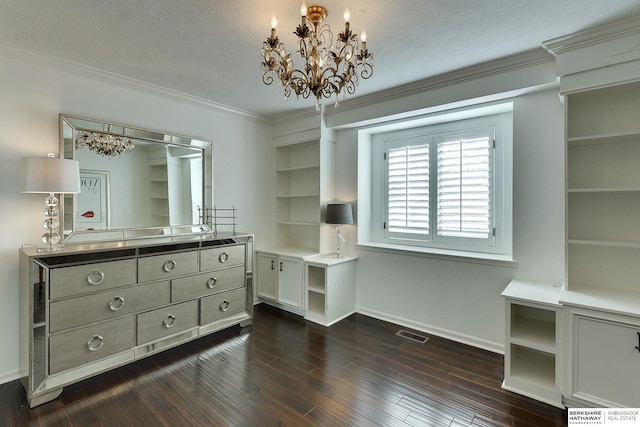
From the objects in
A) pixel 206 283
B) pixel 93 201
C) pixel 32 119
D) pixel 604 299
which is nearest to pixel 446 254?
pixel 604 299

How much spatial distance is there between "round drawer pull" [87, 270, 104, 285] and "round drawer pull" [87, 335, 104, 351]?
0.41 metres

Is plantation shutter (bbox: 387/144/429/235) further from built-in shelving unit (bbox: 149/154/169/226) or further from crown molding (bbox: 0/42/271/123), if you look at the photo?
built-in shelving unit (bbox: 149/154/169/226)

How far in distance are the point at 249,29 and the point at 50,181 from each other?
174 centimetres

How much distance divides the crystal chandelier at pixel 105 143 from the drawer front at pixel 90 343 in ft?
4.85

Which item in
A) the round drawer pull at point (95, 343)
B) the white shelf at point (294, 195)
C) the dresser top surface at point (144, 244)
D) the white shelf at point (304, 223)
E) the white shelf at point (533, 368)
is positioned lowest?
the white shelf at point (533, 368)

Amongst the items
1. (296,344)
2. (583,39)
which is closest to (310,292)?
(296,344)

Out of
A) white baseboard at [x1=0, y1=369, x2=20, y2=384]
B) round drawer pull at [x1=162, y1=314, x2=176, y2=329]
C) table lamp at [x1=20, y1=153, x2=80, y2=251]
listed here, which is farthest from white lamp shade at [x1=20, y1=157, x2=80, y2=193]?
white baseboard at [x1=0, y1=369, x2=20, y2=384]

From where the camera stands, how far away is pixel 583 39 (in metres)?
2.06

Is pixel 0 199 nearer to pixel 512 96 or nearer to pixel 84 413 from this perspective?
pixel 84 413

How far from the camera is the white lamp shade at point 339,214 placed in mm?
3529

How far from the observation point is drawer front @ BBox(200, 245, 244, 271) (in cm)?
298

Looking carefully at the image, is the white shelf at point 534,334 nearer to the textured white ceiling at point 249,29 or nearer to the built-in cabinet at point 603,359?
the built-in cabinet at point 603,359

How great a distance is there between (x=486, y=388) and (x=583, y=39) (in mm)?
2516

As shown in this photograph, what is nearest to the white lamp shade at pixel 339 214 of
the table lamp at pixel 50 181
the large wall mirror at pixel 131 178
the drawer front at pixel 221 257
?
the drawer front at pixel 221 257
